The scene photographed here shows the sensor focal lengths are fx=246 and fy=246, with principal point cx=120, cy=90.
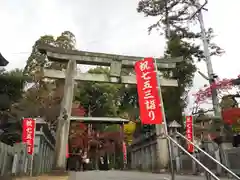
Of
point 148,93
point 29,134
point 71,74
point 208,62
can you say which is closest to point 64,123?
point 29,134

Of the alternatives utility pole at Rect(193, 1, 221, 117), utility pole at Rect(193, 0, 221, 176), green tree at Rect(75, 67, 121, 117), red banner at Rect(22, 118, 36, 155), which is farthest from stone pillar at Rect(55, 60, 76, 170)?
green tree at Rect(75, 67, 121, 117)

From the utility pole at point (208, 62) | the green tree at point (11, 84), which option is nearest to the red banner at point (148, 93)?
the utility pole at point (208, 62)

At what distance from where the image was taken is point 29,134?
13414 mm

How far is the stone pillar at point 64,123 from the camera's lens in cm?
1214

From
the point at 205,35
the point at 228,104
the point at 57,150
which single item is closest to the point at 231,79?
the point at 205,35

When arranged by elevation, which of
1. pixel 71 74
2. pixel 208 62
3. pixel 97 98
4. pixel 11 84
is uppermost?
pixel 97 98

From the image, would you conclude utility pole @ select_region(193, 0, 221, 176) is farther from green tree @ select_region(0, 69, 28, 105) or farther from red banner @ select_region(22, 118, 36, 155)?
green tree @ select_region(0, 69, 28, 105)

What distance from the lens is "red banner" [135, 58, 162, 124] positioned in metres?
7.34

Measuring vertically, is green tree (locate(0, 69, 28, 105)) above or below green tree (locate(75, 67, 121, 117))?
below

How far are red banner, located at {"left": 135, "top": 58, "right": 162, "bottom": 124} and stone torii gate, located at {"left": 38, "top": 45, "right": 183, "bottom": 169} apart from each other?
5739 millimetres

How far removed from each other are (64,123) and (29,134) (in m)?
2.33

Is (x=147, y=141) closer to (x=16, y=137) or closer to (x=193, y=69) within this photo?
(x=193, y=69)

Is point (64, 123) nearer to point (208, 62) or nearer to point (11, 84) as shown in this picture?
point (11, 84)

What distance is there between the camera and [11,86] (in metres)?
20.5
